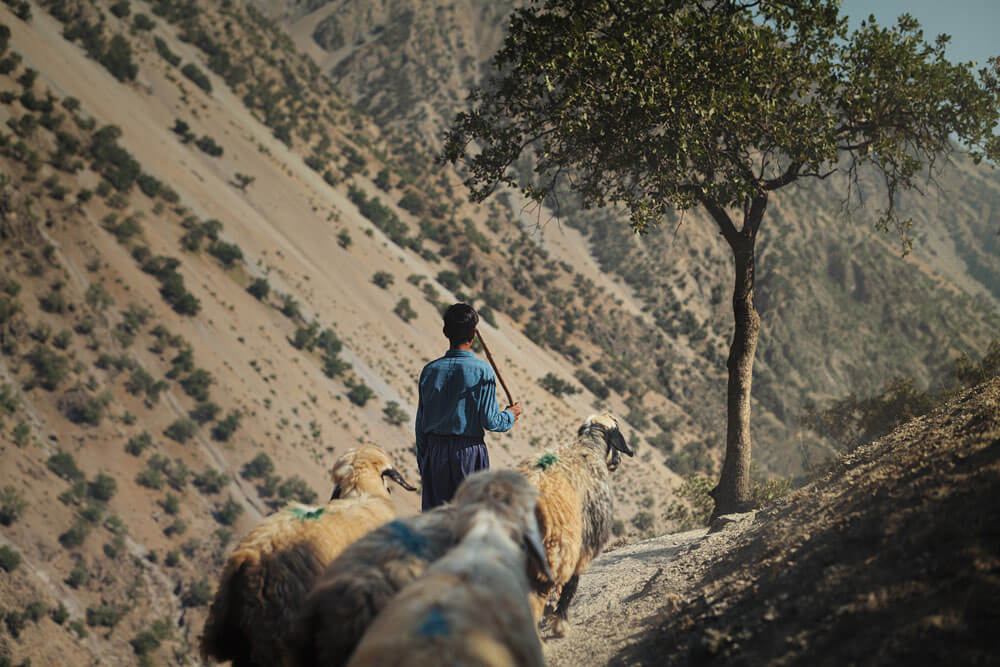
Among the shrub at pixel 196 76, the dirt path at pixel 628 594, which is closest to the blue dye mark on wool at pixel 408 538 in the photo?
the dirt path at pixel 628 594

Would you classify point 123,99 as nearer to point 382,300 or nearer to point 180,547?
point 382,300

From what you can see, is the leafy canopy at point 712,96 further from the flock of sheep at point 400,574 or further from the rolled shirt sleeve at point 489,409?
the flock of sheep at point 400,574

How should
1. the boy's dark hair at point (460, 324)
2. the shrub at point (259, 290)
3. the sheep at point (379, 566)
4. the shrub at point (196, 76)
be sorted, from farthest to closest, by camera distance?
the shrub at point (196, 76), the shrub at point (259, 290), the boy's dark hair at point (460, 324), the sheep at point (379, 566)

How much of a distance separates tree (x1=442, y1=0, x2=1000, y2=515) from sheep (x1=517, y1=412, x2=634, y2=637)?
4.63 metres

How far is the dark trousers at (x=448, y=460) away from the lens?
17.3 feet

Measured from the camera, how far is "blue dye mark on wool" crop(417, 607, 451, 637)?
2.15 meters

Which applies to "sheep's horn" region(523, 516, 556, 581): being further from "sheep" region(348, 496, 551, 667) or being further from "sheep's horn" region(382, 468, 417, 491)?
"sheep's horn" region(382, 468, 417, 491)

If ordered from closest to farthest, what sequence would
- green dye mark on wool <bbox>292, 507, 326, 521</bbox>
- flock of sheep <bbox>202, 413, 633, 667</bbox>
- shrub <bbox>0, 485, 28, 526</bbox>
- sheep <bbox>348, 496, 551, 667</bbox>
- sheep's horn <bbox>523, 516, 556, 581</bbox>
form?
sheep <bbox>348, 496, 551, 667</bbox> < flock of sheep <bbox>202, 413, 633, 667</bbox> < sheep's horn <bbox>523, 516, 556, 581</bbox> < green dye mark on wool <bbox>292, 507, 326, 521</bbox> < shrub <bbox>0, 485, 28, 526</bbox>

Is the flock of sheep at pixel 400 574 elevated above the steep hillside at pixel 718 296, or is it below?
below

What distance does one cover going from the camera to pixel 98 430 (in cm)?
2823

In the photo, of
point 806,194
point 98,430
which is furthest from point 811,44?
point 806,194

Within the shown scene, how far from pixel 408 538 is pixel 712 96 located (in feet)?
25.1

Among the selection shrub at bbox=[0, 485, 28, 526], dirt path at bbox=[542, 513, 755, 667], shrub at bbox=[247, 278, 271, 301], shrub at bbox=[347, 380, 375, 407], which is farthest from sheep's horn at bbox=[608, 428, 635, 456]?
shrub at bbox=[247, 278, 271, 301]

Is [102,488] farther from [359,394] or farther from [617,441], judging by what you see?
[617,441]
